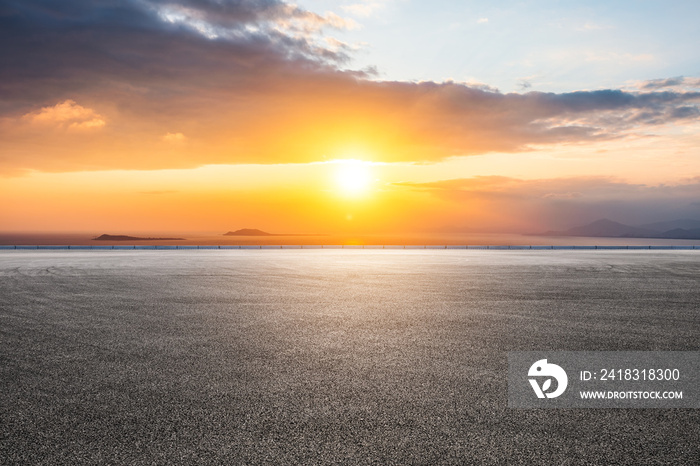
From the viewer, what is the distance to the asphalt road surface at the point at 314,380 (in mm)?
4645

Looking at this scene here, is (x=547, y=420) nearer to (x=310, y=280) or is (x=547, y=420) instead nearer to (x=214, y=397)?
(x=214, y=397)

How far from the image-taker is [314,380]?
22.0 feet

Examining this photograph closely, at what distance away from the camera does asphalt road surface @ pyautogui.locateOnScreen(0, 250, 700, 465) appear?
15.2 ft

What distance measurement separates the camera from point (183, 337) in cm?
946

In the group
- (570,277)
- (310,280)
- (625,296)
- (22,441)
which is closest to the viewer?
(22,441)

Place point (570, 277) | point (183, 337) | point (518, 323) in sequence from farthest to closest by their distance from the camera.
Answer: point (570, 277) < point (518, 323) < point (183, 337)

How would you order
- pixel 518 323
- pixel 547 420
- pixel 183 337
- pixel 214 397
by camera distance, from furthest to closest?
pixel 518 323, pixel 183 337, pixel 214 397, pixel 547 420

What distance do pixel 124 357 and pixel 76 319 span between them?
14.2 feet

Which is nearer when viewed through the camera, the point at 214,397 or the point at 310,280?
the point at 214,397

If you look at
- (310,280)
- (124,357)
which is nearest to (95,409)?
(124,357)

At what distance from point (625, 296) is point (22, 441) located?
16.0m

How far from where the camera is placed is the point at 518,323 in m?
10.9

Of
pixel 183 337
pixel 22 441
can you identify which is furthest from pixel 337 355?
pixel 22 441

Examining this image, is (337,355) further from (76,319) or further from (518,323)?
(76,319)
